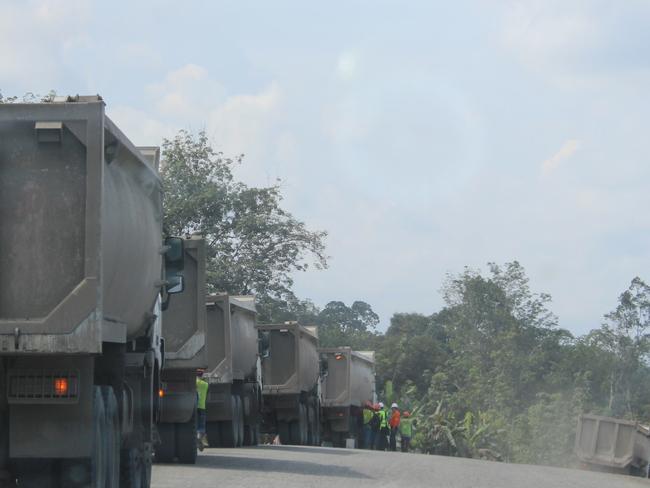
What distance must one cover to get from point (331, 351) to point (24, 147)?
31.2m

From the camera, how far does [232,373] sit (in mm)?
22766

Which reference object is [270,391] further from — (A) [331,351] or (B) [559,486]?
(B) [559,486]

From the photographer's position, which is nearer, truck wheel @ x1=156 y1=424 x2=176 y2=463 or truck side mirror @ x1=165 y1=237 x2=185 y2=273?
truck side mirror @ x1=165 y1=237 x2=185 y2=273

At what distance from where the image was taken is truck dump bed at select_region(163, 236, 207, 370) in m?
16.8

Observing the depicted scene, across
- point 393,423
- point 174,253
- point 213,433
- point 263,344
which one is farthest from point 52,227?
point 393,423

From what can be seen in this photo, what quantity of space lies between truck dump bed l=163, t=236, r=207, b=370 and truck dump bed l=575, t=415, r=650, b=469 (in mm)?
15949

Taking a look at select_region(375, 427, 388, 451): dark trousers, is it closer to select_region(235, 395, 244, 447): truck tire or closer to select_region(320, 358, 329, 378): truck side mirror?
select_region(320, 358, 329, 378): truck side mirror

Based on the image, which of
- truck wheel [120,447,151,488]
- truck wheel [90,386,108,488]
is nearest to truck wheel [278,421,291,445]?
truck wheel [120,447,151,488]

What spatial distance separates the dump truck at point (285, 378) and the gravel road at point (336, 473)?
5993 millimetres

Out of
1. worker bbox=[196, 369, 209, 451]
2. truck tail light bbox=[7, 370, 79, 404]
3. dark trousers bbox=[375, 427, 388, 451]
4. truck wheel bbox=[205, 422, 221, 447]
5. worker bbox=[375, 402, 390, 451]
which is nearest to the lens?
truck tail light bbox=[7, 370, 79, 404]

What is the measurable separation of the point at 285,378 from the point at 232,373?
288 inches

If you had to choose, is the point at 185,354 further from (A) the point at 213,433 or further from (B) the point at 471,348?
(B) the point at 471,348

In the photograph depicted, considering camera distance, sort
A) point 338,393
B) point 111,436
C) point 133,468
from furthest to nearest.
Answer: point 338,393 < point 133,468 < point 111,436

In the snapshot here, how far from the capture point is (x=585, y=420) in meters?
32.1
